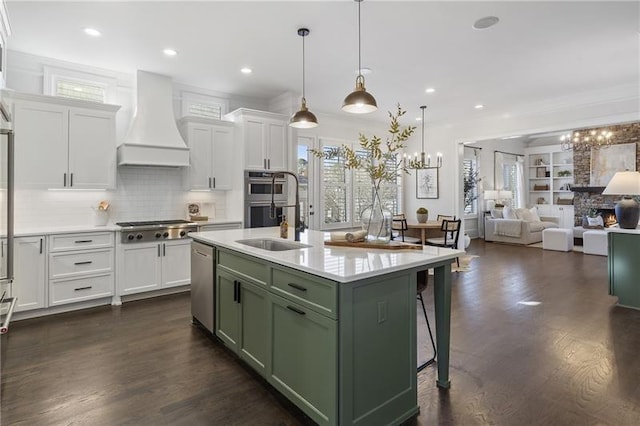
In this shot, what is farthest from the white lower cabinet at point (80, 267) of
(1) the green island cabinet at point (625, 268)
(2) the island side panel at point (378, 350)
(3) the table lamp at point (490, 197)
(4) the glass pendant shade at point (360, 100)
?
(3) the table lamp at point (490, 197)

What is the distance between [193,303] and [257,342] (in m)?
1.39

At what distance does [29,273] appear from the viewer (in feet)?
12.3

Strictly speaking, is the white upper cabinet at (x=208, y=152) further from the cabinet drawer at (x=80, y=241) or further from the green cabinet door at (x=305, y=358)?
the green cabinet door at (x=305, y=358)

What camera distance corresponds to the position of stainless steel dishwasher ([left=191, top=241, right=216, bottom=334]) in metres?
3.13

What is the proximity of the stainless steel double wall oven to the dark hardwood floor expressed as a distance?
1.66m

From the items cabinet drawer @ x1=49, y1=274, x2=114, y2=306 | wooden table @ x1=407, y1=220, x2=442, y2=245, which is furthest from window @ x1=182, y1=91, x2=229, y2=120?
wooden table @ x1=407, y1=220, x2=442, y2=245

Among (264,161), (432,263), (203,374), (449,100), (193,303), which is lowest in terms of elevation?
(203,374)

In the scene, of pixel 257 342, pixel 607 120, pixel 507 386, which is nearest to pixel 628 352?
pixel 507 386

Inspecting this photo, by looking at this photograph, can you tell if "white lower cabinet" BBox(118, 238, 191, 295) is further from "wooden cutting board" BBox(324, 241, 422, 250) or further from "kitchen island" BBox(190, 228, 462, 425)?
"wooden cutting board" BBox(324, 241, 422, 250)

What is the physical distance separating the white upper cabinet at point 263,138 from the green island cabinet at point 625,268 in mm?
4448

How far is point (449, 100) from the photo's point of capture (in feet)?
20.3

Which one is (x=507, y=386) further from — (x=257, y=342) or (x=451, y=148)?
(x=451, y=148)

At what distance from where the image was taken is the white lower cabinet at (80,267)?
3.90m

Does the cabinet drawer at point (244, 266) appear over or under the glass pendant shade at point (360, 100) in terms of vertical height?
under
